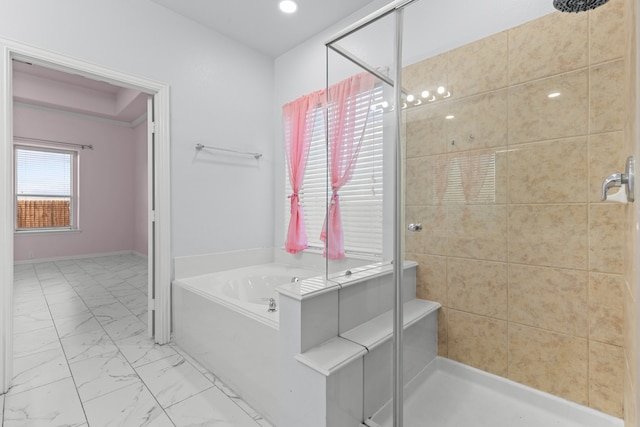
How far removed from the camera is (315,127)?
8.29ft

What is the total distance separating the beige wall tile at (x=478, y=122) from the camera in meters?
1.59

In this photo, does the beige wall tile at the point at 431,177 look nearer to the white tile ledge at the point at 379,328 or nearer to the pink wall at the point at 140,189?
the white tile ledge at the point at 379,328

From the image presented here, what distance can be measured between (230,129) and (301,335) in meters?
2.13

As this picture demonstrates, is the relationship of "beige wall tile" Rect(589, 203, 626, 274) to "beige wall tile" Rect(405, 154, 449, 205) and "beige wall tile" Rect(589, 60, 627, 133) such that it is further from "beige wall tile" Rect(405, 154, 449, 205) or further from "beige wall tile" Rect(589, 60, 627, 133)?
"beige wall tile" Rect(405, 154, 449, 205)

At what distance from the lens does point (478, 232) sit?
5.47 feet

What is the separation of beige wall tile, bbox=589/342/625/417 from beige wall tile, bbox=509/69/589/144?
3.31 feet

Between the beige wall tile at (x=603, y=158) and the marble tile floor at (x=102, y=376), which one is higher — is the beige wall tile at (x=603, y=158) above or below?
above

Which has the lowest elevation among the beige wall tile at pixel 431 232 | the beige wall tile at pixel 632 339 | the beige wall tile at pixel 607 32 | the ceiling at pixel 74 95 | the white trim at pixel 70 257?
the white trim at pixel 70 257

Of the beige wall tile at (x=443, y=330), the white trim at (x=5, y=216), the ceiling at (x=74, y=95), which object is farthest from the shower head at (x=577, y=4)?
the ceiling at (x=74, y=95)

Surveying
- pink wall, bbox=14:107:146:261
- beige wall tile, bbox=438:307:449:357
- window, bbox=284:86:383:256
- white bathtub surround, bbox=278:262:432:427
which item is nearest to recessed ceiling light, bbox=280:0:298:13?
window, bbox=284:86:383:256

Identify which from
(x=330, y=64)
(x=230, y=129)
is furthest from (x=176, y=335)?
(x=330, y=64)

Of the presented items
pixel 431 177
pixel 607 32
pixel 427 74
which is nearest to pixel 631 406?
pixel 431 177

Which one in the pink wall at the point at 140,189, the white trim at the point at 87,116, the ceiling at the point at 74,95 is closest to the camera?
the ceiling at the point at 74,95

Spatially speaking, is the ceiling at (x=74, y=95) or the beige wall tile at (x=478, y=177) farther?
the ceiling at (x=74, y=95)
